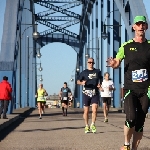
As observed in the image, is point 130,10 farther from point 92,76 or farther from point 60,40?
point 60,40

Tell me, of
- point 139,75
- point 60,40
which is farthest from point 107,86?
point 60,40

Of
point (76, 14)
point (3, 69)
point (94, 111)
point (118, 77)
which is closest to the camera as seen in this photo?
point (94, 111)

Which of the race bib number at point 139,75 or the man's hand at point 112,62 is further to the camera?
the race bib number at point 139,75

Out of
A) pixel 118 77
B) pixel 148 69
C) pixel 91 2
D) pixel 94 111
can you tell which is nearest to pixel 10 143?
pixel 94 111

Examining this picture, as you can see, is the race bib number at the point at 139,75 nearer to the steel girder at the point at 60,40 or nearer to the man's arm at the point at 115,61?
the man's arm at the point at 115,61

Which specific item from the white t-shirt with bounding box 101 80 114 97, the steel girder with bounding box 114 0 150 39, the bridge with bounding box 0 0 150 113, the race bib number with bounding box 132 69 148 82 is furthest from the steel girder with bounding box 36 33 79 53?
the race bib number with bounding box 132 69 148 82

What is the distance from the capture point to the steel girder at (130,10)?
23.7 metres

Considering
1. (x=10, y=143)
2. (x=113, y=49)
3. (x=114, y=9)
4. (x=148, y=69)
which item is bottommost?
(x=10, y=143)

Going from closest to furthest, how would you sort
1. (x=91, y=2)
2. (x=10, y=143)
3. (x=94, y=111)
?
(x=10, y=143) < (x=94, y=111) < (x=91, y=2)

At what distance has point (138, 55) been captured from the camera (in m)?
7.66

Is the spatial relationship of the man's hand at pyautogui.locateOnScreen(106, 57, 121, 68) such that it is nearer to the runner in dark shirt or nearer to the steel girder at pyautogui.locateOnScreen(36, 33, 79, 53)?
the runner in dark shirt

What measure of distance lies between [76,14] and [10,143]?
6087cm

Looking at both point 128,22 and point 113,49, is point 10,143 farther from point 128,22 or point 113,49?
point 113,49

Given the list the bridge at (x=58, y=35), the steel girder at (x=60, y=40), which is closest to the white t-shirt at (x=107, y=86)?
the bridge at (x=58, y=35)
